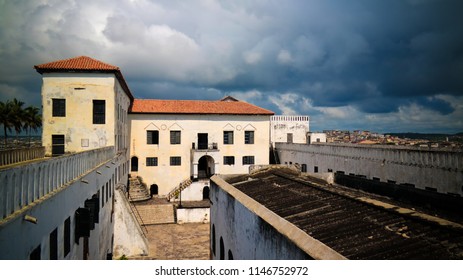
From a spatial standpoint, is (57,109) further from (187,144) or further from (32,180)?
(32,180)

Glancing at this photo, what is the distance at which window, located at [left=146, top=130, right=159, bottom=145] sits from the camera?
29.0 meters

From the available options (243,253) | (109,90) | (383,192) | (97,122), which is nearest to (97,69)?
A: (109,90)

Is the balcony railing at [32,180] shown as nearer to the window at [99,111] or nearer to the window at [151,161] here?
the window at [99,111]

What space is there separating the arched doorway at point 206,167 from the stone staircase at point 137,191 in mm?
5811

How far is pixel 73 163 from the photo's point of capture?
8.11m

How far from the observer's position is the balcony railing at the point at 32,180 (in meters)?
4.36

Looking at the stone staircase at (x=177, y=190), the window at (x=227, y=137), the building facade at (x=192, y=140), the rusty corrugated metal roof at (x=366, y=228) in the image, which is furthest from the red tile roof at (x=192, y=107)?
the rusty corrugated metal roof at (x=366, y=228)

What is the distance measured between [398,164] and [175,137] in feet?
63.4

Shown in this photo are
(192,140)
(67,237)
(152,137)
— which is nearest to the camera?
(67,237)

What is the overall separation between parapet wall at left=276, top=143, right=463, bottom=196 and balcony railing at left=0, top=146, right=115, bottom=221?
14.2m

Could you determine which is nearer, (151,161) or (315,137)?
(151,161)

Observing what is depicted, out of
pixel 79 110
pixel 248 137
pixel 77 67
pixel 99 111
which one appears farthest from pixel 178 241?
pixel 248 137

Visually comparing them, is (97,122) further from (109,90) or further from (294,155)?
(294,155)

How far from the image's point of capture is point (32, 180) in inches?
209
